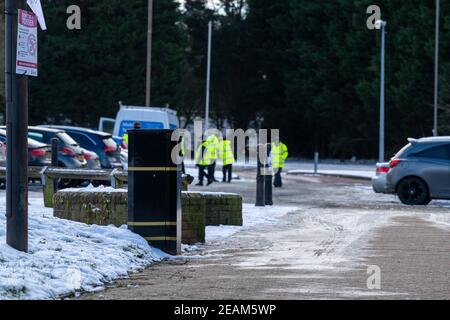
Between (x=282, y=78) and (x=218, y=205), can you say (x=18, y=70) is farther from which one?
(x=282, y=78)

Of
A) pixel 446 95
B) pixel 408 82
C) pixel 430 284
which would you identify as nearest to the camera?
pixel 430 284

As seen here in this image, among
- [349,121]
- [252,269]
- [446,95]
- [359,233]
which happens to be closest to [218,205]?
[359,233]

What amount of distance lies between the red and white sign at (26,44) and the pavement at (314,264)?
2.31m

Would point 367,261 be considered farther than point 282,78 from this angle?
No

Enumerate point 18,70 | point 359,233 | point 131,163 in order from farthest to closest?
1. point 359,233
2. point 131,163
3. point 18,70

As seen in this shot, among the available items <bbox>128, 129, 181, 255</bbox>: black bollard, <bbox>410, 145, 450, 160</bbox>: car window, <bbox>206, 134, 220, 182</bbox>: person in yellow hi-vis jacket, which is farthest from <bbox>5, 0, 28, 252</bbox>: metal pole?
<bbox>206, 134, 220, 182</bbox>: person in yellow hi-vis jacket

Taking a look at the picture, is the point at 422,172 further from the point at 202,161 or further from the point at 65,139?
the point at 202,161

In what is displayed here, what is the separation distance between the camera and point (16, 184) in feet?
38.1

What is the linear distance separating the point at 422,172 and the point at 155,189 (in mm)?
13342

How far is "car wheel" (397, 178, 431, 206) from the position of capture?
2578 centimetres

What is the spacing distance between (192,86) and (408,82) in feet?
80.9

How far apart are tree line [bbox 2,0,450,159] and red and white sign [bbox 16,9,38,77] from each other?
46329mm

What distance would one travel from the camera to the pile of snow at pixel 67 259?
964 centimetres

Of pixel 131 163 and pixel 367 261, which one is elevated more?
pixel 131 163
